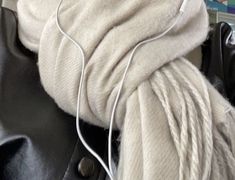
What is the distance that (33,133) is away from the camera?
0.47 meters

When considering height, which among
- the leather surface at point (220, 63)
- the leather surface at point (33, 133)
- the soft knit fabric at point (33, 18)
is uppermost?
the soft knit fabric at point (33, 18)

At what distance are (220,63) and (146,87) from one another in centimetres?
15

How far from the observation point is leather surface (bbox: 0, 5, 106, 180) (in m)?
0.46

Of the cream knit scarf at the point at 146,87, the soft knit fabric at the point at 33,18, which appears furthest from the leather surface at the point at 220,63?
the soft knit fabric at the point at 33,18

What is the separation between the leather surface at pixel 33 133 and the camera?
46cm

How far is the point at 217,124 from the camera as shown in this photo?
16.0 inches

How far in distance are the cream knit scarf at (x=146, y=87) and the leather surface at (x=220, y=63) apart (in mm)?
64

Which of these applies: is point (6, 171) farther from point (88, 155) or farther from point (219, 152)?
point (219, 152)

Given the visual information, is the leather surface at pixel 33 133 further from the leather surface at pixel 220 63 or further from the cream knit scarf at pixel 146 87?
the leather surface at pixel 220 63

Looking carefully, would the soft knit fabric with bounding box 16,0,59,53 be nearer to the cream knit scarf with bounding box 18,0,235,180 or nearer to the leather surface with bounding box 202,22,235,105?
the cream knit scarf with bounding box 18,0,235,180

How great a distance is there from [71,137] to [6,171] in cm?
8

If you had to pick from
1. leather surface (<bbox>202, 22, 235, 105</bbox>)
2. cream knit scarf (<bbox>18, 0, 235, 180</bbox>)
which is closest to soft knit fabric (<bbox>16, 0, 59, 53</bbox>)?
cream knit scarf (<bbox>18, 0, 235, 180</bbox>)

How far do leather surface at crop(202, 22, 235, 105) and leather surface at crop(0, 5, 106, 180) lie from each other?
0.47 feet

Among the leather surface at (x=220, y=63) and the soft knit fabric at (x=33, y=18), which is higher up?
the soft knit fabric at (x=33, y=18)
